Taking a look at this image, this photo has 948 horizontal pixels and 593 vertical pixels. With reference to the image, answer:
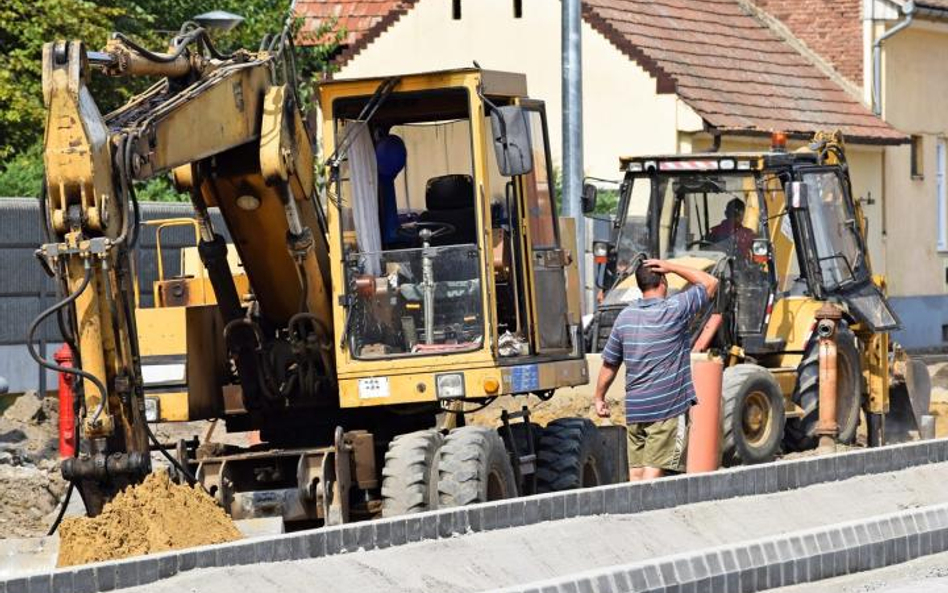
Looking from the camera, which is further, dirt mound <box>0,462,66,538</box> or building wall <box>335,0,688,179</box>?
building wall <box>335,0,688,179</box>

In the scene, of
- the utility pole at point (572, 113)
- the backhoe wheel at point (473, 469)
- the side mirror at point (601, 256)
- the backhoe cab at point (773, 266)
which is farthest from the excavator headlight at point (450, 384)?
the utility pole at point (572, 113)

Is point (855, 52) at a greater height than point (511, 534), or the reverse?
point (855, 52)

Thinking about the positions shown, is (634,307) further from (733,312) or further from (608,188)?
(608,188)

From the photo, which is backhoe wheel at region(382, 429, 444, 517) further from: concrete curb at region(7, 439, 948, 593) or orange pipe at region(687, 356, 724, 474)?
orange pipe at region(687, 356, 724, 474)

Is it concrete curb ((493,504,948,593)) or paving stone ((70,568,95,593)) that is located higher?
paving stone ((70,568,95,593))

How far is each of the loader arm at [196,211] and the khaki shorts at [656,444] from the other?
2.07 meters

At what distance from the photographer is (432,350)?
14.2 m

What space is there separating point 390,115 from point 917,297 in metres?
30.6

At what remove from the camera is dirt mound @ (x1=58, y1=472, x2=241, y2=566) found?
38.8 feet

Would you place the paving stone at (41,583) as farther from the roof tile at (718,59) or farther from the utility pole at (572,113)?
the roof tile at (718,59)

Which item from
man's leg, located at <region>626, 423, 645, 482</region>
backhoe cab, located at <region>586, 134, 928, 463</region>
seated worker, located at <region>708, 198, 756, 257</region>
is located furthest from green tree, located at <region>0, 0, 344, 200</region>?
man's leg, located at <region>626, 423, 645, 482</region>

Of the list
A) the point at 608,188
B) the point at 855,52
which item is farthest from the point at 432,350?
the point at 855,52

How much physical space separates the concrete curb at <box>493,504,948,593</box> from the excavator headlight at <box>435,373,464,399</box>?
246cm

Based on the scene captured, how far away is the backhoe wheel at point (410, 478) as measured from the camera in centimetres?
1353
